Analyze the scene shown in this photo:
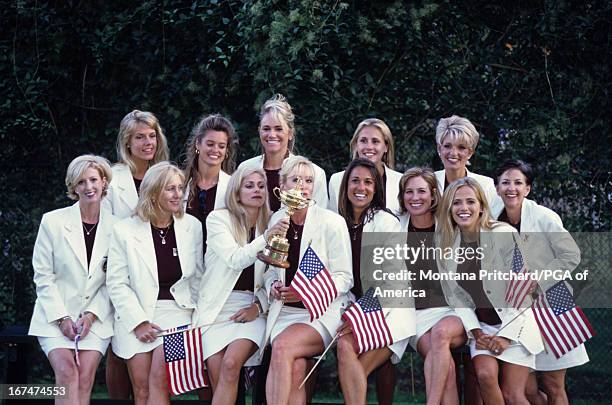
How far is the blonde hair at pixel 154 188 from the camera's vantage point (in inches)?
225

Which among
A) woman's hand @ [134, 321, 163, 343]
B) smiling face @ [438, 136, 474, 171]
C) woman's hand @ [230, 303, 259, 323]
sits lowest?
woman's hand @ [134, 321, 163, 343]

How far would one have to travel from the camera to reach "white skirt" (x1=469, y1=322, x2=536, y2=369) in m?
5.45

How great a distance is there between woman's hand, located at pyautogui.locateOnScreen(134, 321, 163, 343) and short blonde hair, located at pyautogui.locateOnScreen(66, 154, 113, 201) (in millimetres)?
920

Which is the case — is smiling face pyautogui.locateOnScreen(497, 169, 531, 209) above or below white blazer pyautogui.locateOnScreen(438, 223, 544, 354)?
above

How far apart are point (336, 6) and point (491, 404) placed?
333cm

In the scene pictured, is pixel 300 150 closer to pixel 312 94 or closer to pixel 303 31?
pixel 312 94

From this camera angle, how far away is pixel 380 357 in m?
5.54

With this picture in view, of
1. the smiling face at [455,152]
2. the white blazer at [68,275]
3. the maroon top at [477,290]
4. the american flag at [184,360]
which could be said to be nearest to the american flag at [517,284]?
the maroon top at [477,290]

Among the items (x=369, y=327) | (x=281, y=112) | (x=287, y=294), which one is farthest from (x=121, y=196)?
(x=369, y=327)

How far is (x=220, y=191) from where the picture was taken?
20.2ft

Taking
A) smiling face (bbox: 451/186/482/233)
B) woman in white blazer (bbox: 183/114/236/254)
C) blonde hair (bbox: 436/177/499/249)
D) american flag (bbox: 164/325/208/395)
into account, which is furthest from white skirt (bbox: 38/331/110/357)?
smiling face (bbox: 451/186/482/233)

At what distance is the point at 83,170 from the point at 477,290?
8.14ft

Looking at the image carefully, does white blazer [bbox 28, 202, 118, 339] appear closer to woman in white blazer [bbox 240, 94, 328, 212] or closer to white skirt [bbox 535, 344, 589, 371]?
woman in white blazer [bbox 240, 94, 328, 212]

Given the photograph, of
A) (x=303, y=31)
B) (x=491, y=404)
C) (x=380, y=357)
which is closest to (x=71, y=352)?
(x=380, y=357)
